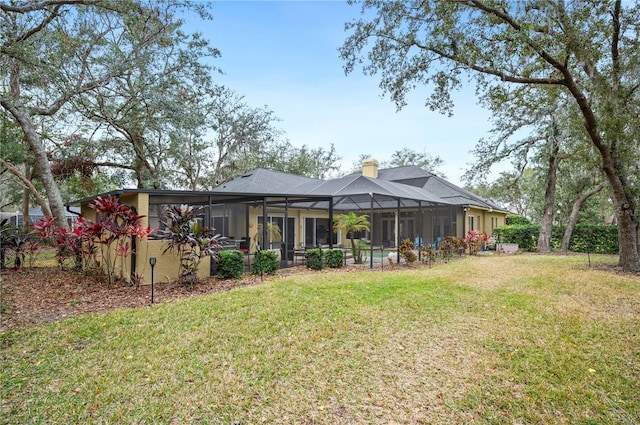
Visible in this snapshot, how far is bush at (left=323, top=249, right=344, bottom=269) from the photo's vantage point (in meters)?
10.9

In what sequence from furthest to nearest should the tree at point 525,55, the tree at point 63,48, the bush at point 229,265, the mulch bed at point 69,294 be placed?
the tree at point 63,48 → the bush at point 229,265 → the tree at point 525,55 → the mulch bed at point 69,294

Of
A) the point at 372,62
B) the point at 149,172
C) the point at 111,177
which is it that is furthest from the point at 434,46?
the point at 111,177

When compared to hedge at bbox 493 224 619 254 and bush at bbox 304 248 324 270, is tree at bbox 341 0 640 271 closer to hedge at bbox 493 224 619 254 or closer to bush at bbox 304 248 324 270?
bush at bbox 304 248 324 270

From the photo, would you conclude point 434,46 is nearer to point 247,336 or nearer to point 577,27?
point 577,27

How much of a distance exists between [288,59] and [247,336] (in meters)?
9.82

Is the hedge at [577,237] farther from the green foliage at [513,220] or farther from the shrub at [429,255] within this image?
the shrub at [429,255]

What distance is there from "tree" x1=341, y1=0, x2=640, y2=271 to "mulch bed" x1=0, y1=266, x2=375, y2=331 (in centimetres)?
665

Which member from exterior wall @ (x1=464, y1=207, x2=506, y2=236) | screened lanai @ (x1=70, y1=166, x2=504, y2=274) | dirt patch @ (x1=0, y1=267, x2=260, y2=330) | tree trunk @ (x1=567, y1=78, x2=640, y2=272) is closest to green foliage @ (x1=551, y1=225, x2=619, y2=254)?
screened lanai @ (x1=70, y1=166, x2=504, y2=274)

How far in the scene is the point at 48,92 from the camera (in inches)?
486

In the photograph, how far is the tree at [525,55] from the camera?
23.5 feet

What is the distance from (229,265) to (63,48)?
9359 mm

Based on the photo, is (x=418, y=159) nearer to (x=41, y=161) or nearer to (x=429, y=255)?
(x=429, y=255)

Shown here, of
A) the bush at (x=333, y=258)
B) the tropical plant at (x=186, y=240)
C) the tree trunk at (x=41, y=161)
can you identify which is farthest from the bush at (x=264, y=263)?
the tree trunk at (x=41, y=161)

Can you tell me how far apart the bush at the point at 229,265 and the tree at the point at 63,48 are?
265 inches
